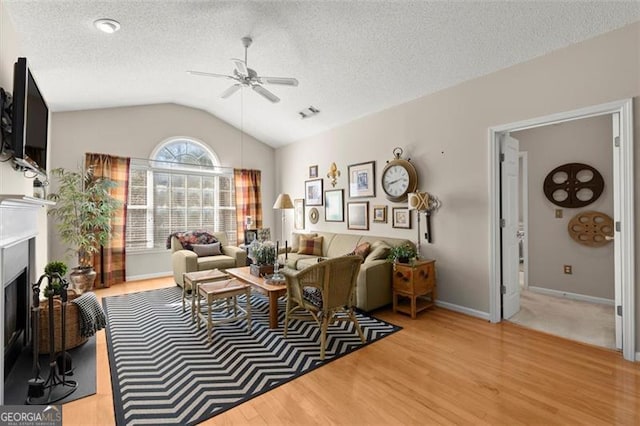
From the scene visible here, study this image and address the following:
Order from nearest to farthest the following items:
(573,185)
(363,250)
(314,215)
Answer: (573,185)
(363,250)
(314,215)

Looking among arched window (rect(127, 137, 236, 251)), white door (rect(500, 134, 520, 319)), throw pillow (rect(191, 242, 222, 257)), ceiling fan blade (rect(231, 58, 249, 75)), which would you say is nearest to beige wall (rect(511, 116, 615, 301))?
white door (rect(500, 134, 520, 319))

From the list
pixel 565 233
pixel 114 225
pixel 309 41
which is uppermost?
pixel 309 41

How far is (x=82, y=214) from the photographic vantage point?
454 centimetres

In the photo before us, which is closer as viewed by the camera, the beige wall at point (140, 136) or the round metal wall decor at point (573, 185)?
the round metal wall decor at point (573, 185)

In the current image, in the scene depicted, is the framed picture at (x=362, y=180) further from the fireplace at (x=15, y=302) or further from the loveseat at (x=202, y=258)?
the fireplace at (x=15, y=302)

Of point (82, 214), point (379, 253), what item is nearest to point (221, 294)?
point (379, 253)

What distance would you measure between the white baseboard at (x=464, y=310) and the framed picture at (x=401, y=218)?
107cm

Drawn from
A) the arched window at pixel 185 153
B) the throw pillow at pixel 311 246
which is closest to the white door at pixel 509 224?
the throw pillow at pixel 311 246

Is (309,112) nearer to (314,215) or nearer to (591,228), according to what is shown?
(314,215)

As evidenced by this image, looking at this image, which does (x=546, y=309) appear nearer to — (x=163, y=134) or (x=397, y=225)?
(x=397, y=225)

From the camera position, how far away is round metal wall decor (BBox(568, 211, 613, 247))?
3.93m

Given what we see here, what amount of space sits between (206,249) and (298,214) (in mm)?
2043

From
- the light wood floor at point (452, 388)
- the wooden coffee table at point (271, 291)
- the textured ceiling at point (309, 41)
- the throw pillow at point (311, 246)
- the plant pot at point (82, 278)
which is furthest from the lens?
the throw pillow at point (311, 246)

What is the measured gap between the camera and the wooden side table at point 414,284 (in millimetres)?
3494
